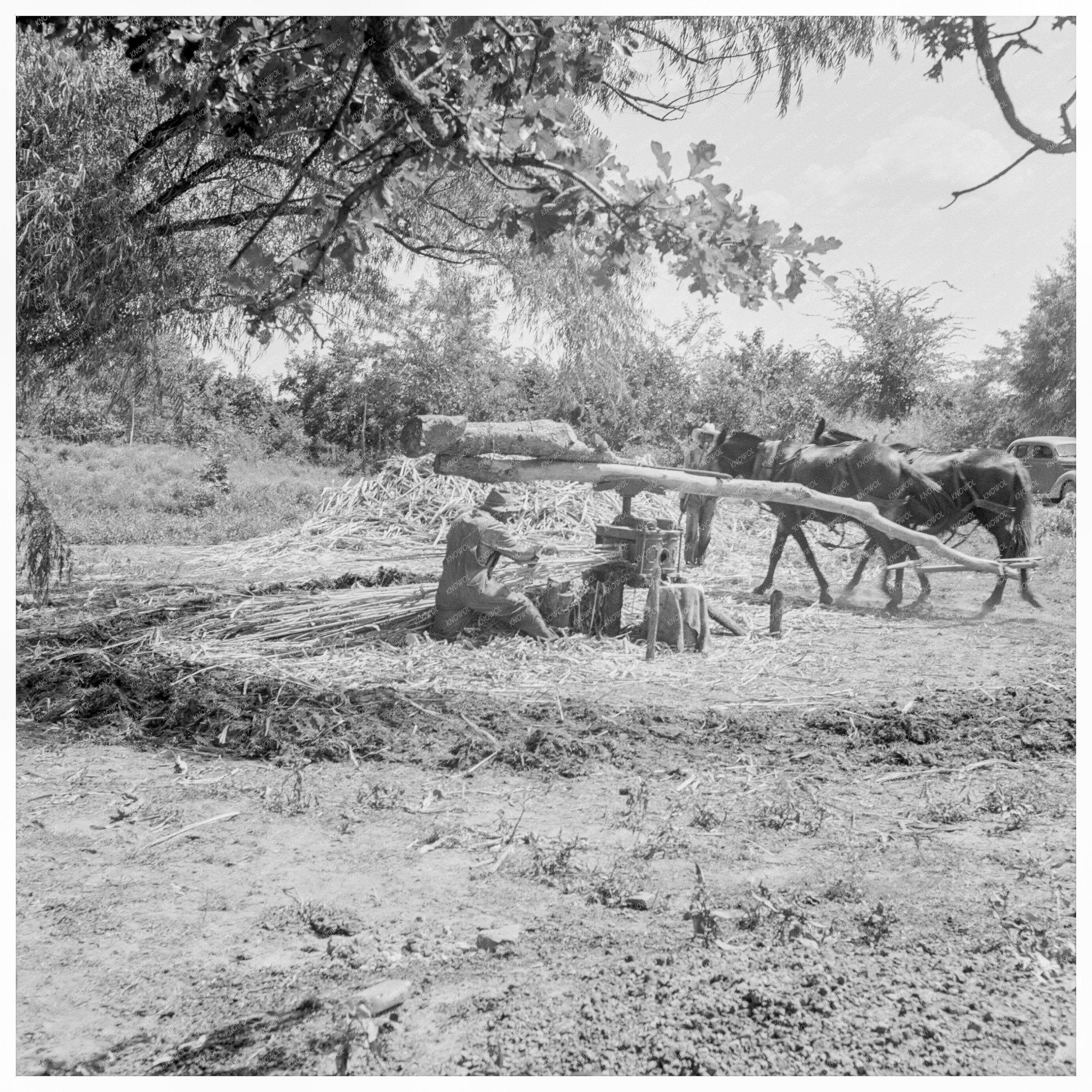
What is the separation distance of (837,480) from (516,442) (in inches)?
183

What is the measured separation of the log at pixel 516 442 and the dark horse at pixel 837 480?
3402 millimetres

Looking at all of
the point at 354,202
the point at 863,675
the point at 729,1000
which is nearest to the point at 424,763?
the point at 729,1000

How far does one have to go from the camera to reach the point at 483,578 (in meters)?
8.17

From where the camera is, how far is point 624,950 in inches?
135

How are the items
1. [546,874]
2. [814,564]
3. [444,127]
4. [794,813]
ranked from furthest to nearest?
[814,564], [794,813], [546,874], [444,127]

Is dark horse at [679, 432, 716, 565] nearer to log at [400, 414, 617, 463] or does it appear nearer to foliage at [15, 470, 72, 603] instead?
log at [400, 414, 617, 463]

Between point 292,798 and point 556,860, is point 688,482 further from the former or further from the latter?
point 556,860

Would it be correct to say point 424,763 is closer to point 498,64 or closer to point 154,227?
point 498,64

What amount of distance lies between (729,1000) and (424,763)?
3.01 metres

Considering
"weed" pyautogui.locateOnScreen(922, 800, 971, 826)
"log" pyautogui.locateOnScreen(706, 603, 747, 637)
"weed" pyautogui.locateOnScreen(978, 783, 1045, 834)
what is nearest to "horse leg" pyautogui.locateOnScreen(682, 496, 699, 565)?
"log" pyautogui.locateOnScreen(706, 603, 747, 637)

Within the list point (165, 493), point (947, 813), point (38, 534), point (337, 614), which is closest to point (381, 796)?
point (947, 813)

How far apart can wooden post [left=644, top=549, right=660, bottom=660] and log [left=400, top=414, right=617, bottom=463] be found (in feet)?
3.69

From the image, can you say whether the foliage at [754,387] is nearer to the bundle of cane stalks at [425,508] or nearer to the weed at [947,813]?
the bundle of cane stalks at [425,508]

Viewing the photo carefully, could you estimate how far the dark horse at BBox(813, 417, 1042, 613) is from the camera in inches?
424
